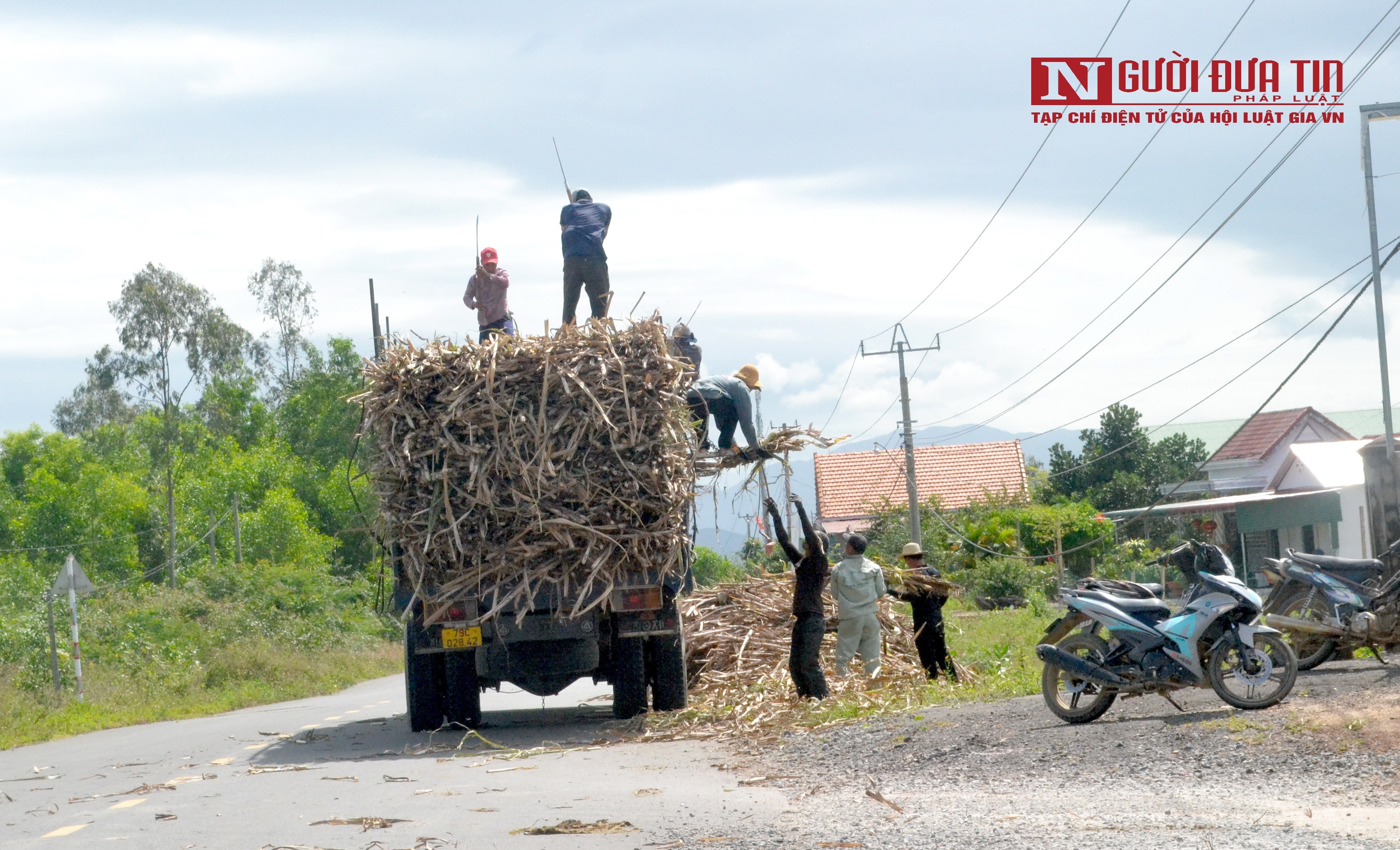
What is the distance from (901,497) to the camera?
57156 millimetres

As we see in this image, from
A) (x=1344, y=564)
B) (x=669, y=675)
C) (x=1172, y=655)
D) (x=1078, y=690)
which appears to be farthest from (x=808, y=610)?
(x=1344, y=564)

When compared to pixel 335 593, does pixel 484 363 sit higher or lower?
higher

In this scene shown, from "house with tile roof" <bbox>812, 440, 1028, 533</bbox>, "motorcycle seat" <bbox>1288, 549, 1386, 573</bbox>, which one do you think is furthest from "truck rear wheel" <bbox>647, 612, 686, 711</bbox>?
"house with tile roof" <bbox>812, 440, 1028, 533</bbox>

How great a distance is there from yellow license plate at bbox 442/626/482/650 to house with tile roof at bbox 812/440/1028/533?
4539cm

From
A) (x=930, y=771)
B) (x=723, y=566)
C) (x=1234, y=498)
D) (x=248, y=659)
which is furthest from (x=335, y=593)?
(x=930, y=771)

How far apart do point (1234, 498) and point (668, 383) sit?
32.8 meters

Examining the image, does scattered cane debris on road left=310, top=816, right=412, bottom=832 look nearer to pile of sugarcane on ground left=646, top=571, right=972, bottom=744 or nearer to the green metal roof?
pile of sugarcane on ground left=646, top=571, right=972, bottom=744

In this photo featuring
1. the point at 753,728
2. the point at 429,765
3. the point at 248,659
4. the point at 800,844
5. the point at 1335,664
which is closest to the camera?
the point at 800,844

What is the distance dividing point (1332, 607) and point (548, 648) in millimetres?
6460

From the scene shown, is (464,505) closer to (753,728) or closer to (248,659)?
(753,728)

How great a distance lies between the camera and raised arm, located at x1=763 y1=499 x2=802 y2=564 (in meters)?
11.3

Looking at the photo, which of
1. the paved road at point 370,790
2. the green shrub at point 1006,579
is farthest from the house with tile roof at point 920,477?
the paved road at point 370,790

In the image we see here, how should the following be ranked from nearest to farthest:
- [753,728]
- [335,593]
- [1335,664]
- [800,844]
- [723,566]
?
[800,844] < [753,728] < [1335,664] < [723,566] < [335,593]

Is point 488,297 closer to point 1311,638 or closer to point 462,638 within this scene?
point 462,638
